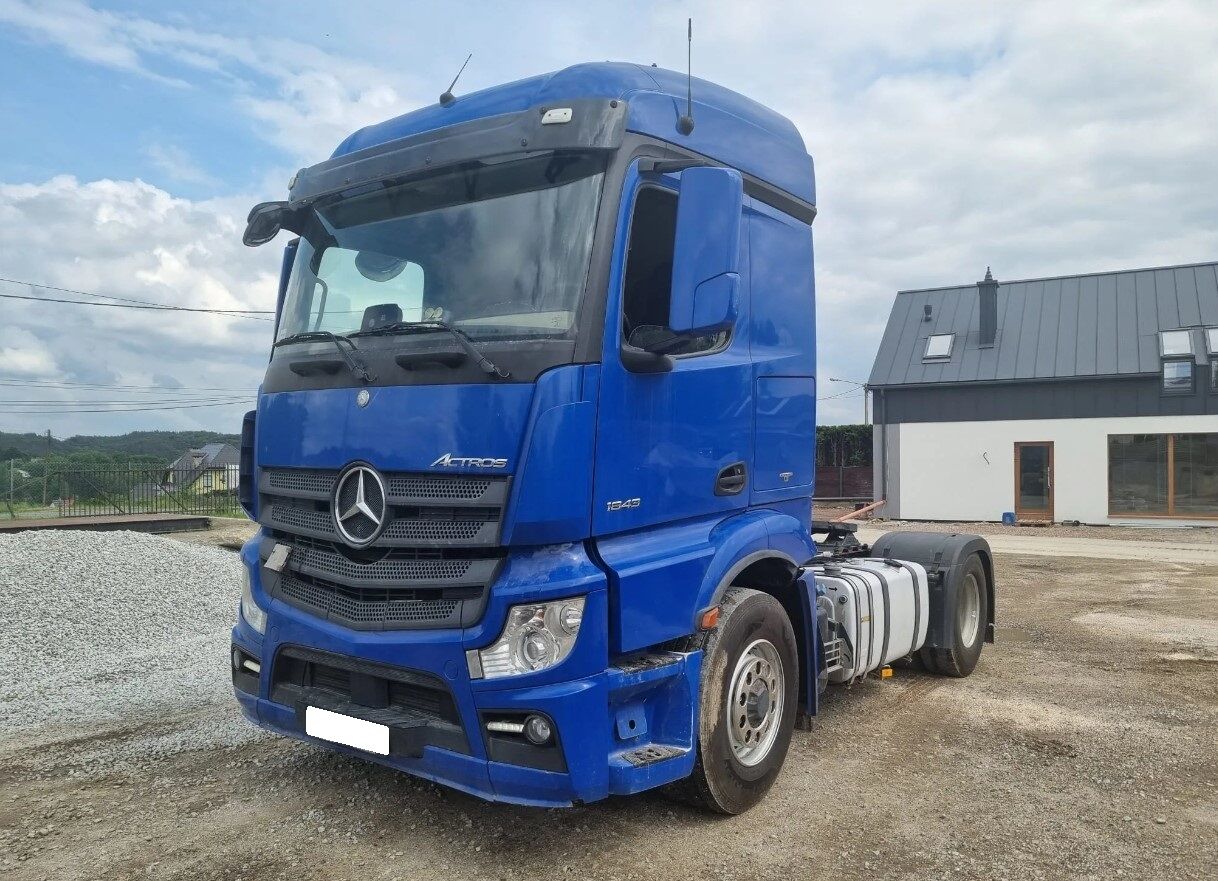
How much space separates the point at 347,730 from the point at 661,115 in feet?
9.27

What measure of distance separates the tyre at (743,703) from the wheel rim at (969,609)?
3.21 metres

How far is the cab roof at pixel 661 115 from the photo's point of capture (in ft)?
12.4

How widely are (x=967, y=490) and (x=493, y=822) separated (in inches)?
993

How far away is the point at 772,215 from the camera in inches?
189

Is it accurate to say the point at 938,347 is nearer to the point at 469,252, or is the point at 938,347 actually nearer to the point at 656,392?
the point at 656,392

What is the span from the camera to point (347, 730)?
3.66 m

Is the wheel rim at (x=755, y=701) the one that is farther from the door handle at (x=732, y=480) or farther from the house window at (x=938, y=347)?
the house window at (x=938, y=347)

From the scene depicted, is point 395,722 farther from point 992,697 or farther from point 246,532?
point 246,532

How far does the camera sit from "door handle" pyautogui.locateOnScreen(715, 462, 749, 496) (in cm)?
420

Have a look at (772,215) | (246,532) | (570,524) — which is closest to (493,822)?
(570,524)

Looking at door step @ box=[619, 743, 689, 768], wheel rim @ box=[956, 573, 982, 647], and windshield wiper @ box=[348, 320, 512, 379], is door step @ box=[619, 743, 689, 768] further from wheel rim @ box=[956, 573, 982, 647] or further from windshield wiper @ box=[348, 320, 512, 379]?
wheel rim @ box=[956, 573, 982, 647]

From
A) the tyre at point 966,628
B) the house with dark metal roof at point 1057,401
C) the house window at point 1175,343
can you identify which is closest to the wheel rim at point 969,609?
the tyre at point 966,628

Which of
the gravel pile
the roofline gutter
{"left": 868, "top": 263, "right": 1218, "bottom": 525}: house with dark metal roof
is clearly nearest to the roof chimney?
{"left": 868, "top": 263, "right": 1218, "bottom": 525}: house with dark metal roof

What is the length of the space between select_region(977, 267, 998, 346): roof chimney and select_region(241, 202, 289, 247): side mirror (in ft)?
86.9
